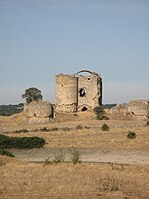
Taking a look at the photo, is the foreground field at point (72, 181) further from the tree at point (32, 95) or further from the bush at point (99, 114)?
the tree at point (32, 95)

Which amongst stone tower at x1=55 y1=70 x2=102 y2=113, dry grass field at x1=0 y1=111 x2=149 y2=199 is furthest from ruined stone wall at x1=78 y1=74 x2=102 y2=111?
dry grass field at x1=0 y1=111 x2=149 y2=199

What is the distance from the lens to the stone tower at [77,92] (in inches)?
1845

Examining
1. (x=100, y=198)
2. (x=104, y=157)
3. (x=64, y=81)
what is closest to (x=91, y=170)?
(x=100, y=198)

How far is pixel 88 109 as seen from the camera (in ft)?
157

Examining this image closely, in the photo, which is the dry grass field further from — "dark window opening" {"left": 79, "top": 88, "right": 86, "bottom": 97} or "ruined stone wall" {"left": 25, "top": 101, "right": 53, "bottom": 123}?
"dark window opening" {"left": 79, "top": 88, "right": 86, "bottom": 97}

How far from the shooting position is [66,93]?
46781mm

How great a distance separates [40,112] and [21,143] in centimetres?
1203

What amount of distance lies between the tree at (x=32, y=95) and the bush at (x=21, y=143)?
31113mm

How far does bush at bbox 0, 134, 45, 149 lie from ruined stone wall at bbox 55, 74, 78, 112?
1776 centimetres

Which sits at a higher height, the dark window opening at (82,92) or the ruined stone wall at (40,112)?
the dark window opening at (82,92)

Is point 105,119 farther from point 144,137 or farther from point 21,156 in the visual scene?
point 21,156

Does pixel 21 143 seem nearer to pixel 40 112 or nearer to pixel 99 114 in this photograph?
pixel 40 112

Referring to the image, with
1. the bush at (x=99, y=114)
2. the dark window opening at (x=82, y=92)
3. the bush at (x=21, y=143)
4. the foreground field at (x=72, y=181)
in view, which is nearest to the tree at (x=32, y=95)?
the dark window opening at (x=82, y=92)

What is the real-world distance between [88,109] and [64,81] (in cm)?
427
